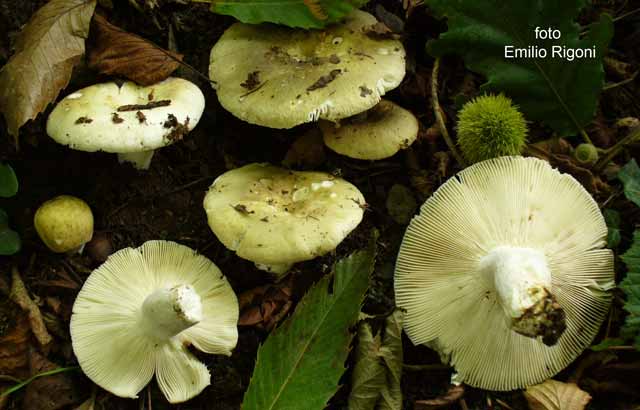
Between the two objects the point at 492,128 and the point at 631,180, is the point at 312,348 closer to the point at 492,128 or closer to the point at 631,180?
the point at 492,128

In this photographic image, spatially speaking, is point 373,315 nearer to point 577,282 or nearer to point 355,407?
point 355,407

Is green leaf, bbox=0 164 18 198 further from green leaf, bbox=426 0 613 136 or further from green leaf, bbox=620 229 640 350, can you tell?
green leaf, bbox=620 229 640 350

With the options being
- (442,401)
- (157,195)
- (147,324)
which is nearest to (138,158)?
(157,195)

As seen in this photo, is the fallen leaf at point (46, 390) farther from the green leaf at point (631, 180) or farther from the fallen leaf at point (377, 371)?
the green leaf at point (631, 180)

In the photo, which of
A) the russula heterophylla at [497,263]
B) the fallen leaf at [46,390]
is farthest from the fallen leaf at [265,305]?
the fallen leaf at [46,390]

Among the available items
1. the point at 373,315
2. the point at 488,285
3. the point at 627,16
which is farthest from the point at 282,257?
the point at 627,16

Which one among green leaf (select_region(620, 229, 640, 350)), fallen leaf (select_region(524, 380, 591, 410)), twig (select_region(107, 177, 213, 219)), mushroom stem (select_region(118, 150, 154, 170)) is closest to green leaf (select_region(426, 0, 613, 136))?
green leaf (select_region(620, 229, 640, 350))
